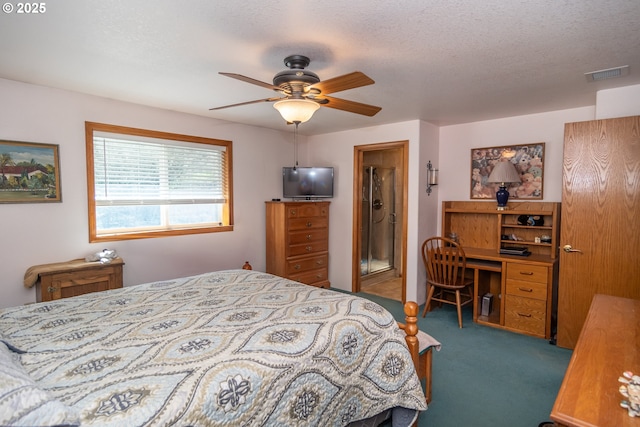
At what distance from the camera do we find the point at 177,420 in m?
1.07

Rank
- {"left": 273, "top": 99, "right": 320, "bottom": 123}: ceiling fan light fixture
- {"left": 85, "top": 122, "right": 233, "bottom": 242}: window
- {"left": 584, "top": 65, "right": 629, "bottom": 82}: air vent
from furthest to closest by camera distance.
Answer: {"left": 85, "top": 122, "right": 233, "bottom": 242}: window < {"left": 584, "top": 65, "right": 629, "bottom": 82}: air vent < {"left": 273, "top": 99, "right": 320, "bottom": 123}: ceiling fan light fixture

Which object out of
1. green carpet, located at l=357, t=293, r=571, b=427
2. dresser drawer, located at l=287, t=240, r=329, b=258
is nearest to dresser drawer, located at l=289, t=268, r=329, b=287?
dresser drawer, located at l=287, t=240, r=329, b=258

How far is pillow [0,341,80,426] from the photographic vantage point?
864 mm

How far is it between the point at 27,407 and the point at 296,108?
5.71 ft

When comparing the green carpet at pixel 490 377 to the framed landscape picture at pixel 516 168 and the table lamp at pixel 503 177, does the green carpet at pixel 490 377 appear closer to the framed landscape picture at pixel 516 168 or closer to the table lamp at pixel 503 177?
the table lamp at pixel 503 177

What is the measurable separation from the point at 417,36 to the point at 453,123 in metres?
2.48

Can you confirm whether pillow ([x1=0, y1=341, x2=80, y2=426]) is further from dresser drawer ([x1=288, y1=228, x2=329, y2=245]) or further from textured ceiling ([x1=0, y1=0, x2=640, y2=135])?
dresser drawer ([x1=288, y1=228, x2=329, y2=245])

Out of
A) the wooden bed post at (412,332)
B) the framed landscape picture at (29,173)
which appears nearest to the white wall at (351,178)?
the wooden bed post at (412,332)

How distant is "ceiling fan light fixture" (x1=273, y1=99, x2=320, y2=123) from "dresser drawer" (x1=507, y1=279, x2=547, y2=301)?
8.86 feet

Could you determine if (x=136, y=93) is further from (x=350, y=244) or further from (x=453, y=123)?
(x=453, y=123)

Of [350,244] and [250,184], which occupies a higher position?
[250,184]

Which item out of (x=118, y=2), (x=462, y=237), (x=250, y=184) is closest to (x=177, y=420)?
(x=118, y=2)

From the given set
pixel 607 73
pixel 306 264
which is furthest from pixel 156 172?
pixel 607 73

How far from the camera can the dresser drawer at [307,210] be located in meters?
4.34
